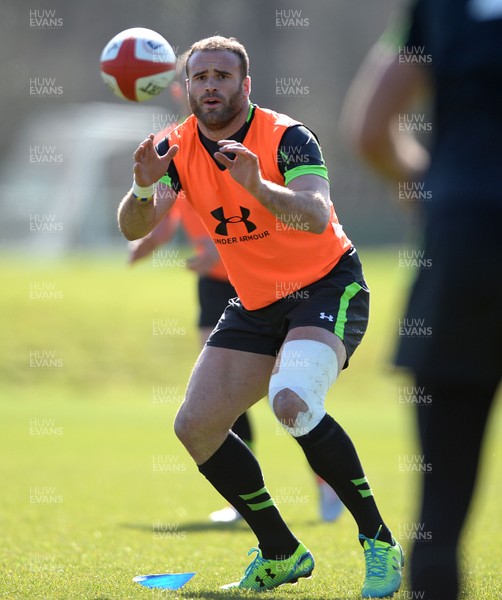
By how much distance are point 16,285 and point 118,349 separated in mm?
3695

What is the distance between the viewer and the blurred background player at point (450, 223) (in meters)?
2.69

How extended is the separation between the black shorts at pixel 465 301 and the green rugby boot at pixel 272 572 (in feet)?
7.42

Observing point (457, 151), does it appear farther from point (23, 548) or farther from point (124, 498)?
point (124, 498)

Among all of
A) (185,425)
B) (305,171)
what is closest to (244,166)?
(305,171)

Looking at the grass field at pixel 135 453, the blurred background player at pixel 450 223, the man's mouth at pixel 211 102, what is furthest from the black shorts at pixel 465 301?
the man's mouth at pixel 211 102

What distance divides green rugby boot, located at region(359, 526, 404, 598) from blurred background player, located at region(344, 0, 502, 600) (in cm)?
169

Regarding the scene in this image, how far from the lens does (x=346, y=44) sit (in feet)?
165

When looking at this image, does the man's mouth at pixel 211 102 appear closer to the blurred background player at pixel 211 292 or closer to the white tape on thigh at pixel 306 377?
the white tape on thigh at pixel 306 377

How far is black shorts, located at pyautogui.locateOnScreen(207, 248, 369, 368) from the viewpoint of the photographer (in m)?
4.70

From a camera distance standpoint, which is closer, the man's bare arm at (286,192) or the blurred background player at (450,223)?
the blurred background player at (450,223)

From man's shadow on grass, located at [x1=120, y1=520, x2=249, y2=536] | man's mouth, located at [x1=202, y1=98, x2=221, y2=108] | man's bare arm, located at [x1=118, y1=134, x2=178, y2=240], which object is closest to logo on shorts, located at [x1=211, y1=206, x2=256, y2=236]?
Answer: man's bare arm, located at [x1=118, y1=134, x2=178, y2=240]

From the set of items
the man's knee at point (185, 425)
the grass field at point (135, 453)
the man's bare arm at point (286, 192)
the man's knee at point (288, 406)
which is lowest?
the grass field at point (135, 453)

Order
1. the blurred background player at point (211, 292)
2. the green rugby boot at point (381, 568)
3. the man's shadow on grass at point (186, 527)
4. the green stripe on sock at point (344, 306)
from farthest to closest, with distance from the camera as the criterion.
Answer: the blurred background player at point (211, 292), the man's shadow on grass at point (186, 527), the green stripe on sock at point (344, 306), the green rugby boot at point (381, 568)

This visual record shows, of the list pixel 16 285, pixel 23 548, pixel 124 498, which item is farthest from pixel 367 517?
pixel 16 285
